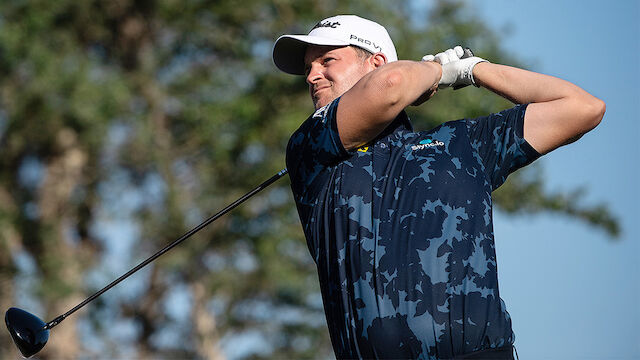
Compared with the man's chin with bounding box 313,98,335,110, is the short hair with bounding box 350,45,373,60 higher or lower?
higher

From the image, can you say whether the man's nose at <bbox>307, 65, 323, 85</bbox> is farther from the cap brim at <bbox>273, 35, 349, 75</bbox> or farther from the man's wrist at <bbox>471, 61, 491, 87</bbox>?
the man's wrist at <bbox>471, 61, 491, 87</bbox>

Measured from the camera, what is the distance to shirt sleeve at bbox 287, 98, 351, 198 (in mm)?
3018

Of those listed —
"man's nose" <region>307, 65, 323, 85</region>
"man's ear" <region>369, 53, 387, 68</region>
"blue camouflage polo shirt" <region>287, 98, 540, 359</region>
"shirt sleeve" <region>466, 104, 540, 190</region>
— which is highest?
"man's ear" <region>369, 53, 387, 68</region>

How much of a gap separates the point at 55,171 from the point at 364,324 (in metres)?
12.6

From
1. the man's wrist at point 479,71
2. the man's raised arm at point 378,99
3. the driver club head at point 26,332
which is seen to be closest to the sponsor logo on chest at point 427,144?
the man's raised arm at point 378,99

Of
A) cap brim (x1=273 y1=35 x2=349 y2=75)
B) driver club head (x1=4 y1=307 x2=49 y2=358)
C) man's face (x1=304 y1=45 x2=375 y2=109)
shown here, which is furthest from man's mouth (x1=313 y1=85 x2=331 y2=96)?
driver club head (x1=4 y1=307 x2=49 y2=358)

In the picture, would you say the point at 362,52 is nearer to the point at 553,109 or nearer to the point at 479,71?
the point at 479,71

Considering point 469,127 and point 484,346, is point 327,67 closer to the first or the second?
point 469,127

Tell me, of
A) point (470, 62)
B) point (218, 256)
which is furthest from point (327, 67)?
point (218, 256)

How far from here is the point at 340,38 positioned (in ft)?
11.3

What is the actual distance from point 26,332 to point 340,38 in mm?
1952

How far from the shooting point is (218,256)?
49.5ft

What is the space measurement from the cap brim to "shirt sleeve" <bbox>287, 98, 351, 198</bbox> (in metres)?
0.37

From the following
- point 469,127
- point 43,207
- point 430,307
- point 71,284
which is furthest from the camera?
point 43,207
